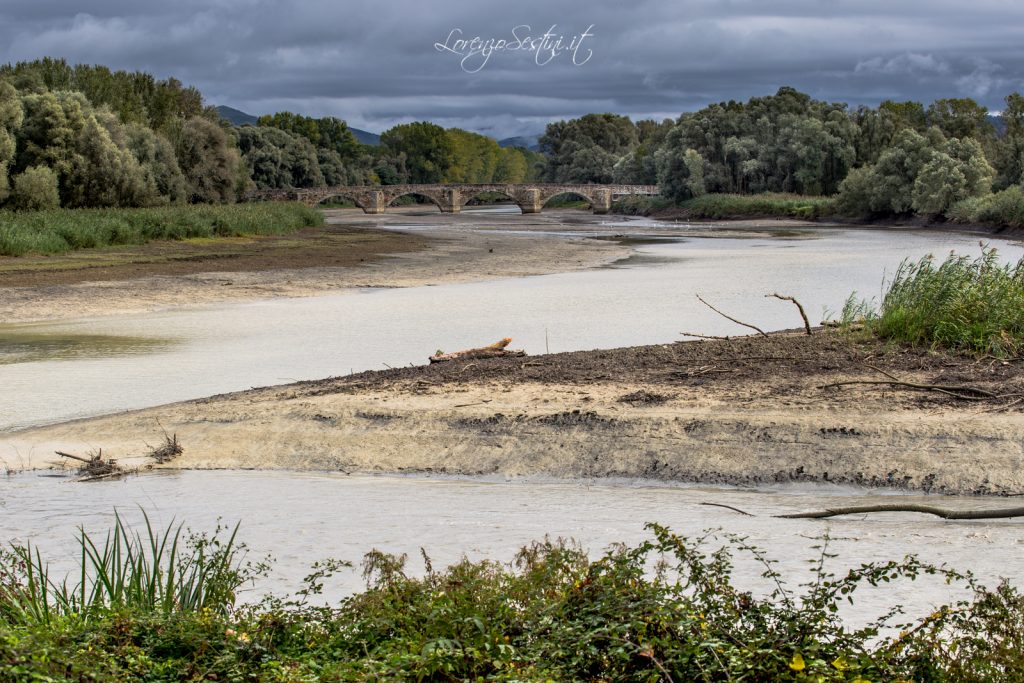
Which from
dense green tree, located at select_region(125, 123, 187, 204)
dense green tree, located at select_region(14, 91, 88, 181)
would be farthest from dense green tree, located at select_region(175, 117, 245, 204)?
dense green tree, located at select_region(14, 91, 88, 181)

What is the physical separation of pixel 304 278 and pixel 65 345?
15484mm

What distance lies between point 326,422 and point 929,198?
70970 millimetres

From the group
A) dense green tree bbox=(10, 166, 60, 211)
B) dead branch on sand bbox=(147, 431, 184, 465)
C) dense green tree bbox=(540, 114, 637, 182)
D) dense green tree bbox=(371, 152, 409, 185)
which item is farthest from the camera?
dense green tree bbox=(371, 152, 409, 185)

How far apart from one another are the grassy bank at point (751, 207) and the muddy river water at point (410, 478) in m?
53.2

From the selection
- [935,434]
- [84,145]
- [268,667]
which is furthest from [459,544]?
[84,145]

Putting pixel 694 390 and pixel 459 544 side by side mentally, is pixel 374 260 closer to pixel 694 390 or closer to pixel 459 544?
pixel 694 390

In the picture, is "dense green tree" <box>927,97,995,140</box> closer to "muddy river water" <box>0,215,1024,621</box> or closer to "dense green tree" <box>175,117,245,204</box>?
"dense green tree" <box>175,117,245,204</box>

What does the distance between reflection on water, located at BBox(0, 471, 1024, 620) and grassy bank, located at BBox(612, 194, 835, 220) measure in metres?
82.9

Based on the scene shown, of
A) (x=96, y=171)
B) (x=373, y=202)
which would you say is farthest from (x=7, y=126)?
(x=373, y=202)

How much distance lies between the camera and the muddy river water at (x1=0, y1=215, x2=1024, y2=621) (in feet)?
29.6

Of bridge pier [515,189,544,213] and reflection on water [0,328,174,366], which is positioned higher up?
bridge pier [515,189,544,213]

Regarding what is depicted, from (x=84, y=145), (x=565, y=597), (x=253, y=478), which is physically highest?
(x=84, y=145)

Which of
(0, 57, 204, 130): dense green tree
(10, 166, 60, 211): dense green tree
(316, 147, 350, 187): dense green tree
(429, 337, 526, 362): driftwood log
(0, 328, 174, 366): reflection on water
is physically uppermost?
(0, 57, 204, 130): dense green tree

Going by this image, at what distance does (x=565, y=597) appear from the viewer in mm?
6156
